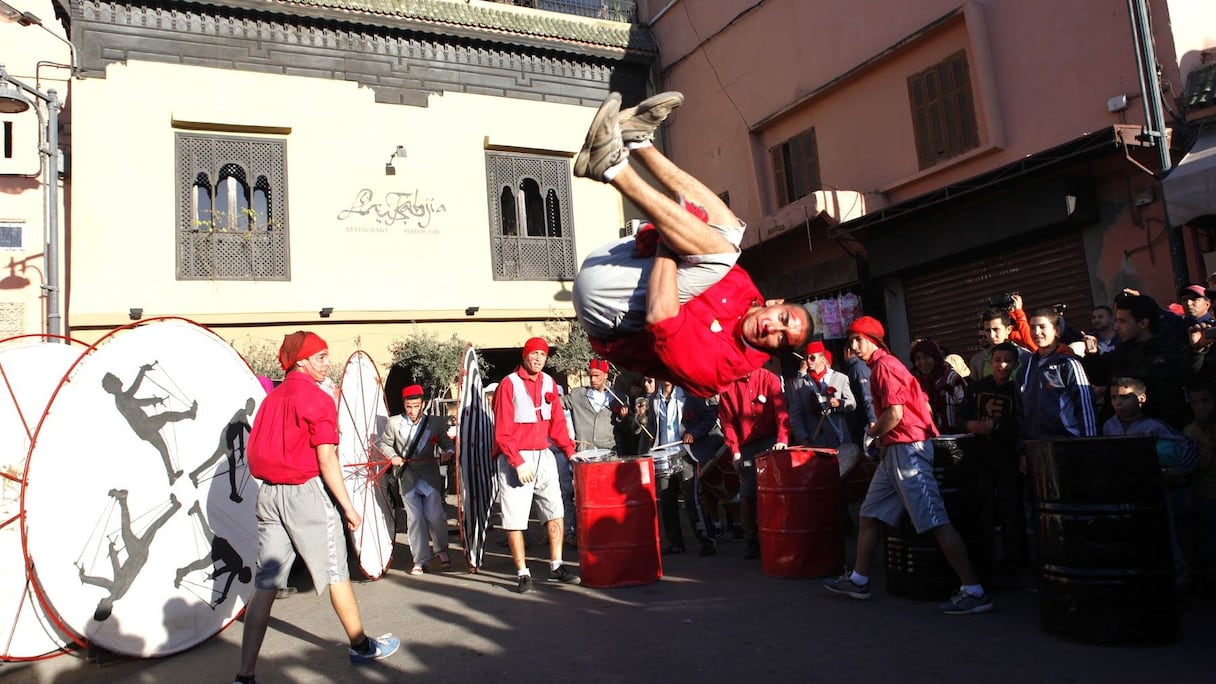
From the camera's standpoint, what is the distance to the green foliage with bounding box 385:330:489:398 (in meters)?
15.5

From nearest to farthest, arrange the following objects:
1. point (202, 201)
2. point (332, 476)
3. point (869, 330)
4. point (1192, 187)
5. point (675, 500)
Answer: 1. point (332, 476)
2. point (869, 330)
3. point (675, 500)
4. point (1192, 187)
5. point (202, 201)

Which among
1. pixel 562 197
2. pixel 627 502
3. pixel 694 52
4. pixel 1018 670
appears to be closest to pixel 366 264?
pixel 562 197

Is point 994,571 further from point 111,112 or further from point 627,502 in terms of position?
point 111,112

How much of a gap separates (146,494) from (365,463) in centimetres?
247

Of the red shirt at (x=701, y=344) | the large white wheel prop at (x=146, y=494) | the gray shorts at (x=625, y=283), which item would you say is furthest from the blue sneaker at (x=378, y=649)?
the gray shorts at (x=625, y=283)

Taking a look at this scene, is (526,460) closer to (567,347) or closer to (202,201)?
(567,347)

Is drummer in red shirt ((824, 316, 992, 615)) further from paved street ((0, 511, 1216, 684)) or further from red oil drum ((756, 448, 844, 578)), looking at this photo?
red oil drum ((756, 448, 844, 578))

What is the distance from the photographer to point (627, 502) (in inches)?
286

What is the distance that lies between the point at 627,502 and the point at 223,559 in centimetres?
303

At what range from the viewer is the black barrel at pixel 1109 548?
477 centimetres

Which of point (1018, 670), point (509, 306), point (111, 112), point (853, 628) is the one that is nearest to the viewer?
point (1018, 670)

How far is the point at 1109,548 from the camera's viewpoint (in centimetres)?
488

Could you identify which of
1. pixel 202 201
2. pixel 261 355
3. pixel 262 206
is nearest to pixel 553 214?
pixel 262 206

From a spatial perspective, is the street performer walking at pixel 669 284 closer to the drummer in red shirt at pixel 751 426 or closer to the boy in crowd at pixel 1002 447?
the boy in crowd at pixel 1002 447
